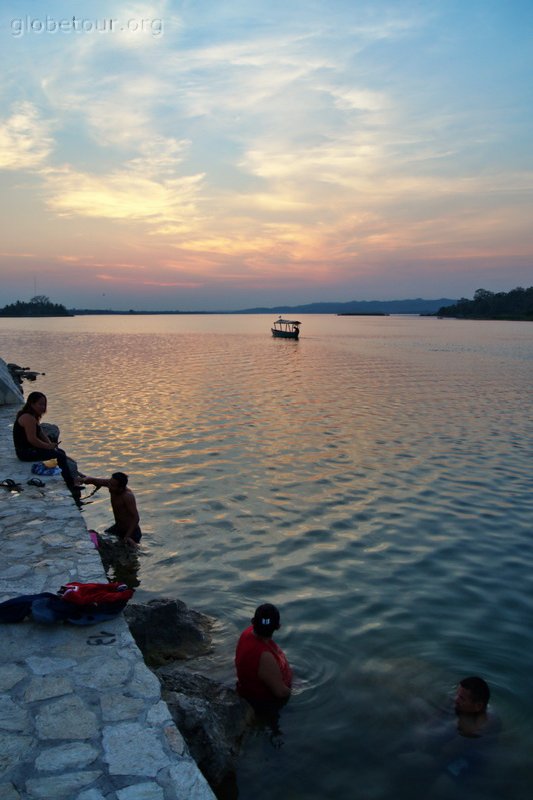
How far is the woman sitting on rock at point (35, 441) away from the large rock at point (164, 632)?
498cm

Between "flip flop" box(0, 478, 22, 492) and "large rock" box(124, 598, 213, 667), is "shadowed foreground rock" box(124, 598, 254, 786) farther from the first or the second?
"flip flop" box(0, 478, 22, 492)

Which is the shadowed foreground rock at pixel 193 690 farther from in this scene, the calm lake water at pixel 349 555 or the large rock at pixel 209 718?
the calm lake water at pixel 349 555

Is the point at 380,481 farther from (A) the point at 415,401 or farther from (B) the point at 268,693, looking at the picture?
(A) the point at 415,401

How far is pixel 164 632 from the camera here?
8.28 m

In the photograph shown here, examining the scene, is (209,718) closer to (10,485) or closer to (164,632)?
(164,632)

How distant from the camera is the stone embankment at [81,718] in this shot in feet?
14.3

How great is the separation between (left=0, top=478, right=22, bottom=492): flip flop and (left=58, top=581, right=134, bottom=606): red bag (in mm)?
5188

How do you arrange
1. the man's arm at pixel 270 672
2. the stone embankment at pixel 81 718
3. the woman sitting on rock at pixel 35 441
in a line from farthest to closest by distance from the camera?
the woman sitting on rock at pixel 35 441 < the man's arm at pixel 270 672 < the stone embankment at pixel 81 718

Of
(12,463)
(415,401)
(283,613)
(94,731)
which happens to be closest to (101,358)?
(415,401)

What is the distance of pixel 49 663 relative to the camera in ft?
19.2

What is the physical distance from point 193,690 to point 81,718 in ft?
6.16

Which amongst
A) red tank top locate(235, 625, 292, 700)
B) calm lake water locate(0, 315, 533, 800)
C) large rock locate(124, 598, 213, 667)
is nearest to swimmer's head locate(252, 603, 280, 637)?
red tank top locate(235, 625, 292, 700)

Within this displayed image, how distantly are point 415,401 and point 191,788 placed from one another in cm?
2764

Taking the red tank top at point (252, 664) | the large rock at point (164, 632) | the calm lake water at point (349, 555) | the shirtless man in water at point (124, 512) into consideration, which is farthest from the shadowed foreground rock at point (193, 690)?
the shirtless man in water at point (124, 512)
